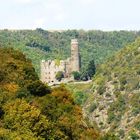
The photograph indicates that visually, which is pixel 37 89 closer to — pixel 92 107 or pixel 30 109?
pixel 30 109

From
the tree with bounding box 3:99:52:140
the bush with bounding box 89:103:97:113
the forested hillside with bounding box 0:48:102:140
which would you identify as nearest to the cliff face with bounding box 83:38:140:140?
the bush with bounding box 89:103:97:113

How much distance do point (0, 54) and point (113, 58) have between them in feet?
382

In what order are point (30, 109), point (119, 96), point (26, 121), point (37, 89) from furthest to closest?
point (119, 96) → point (37, 89) → point (30, 109) → point (26, 121)

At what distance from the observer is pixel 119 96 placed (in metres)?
165

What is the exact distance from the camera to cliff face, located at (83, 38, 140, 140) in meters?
153

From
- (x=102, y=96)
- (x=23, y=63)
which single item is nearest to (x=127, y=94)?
(x=102, y=96)

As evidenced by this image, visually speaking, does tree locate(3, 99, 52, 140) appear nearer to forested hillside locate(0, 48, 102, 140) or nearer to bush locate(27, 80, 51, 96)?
forested hillside locate(0, 48, 102, 140)

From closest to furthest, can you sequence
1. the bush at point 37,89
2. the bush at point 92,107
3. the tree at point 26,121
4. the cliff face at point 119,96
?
the tree at point 26,121 → the bush at point 37,89 → the cliff face at point 119,96 → the bush at point 92,107

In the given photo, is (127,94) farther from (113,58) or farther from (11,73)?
(11,73)

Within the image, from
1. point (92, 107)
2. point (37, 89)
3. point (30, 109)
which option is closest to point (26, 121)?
point (30, 109)

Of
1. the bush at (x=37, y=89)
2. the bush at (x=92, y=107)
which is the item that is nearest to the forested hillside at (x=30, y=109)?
the bush at (x=37, y=89)

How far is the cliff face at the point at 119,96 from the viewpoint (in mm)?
152625

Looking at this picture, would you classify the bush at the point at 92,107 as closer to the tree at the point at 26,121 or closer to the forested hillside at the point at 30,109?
the forested hillside at the point at 30,109

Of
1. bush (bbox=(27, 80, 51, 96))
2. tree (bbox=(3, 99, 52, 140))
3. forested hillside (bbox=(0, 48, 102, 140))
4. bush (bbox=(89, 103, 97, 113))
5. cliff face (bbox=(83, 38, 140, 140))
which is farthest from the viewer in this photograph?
bush (bbox=(89, 103, 97, 113))
